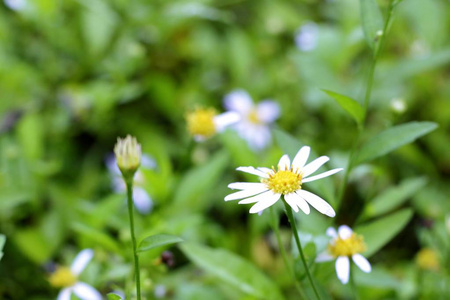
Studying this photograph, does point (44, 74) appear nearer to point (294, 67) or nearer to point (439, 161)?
point (294, 67)

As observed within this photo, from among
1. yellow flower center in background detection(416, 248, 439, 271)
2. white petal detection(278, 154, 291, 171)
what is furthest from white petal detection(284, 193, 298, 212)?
yellow flower center in background detection(416, 248, 439, 271)

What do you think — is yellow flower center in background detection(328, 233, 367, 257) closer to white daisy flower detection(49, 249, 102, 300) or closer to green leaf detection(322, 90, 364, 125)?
green leaf detection(322, 90, 364, 125)

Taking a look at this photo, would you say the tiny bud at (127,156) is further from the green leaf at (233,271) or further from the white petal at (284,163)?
the green leaf at (233,271)

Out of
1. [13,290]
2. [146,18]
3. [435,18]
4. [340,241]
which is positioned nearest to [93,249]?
[13,290]

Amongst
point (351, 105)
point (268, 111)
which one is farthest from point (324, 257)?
point (268, 111)

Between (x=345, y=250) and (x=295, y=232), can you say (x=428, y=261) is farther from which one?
(x=295, y=232)

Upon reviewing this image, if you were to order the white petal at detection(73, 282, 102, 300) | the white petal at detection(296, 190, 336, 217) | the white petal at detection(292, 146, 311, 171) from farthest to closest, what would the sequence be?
the white petal at detection(73, 282, 102, 300) → the white petal at detection(292, 146, 311, 171) → the white petal at detection(296, 190, 336, 217)
